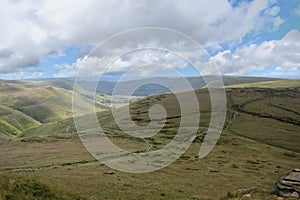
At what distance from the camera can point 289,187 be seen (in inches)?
1246

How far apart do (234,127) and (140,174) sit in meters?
113

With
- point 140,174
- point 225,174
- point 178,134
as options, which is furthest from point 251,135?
point 140,174

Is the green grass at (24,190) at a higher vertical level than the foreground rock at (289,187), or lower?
higher

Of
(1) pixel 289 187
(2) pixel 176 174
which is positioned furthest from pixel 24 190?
(2) pixel 176 174

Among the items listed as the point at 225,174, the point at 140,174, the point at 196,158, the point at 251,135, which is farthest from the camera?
the point at 251,135

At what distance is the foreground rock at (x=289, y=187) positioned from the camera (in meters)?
30.6

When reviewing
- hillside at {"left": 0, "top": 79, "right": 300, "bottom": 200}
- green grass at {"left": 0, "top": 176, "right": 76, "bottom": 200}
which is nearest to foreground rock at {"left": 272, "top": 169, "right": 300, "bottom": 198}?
hillside at {"left": 0, "top": 79, "right": 300, "bottom": 200}

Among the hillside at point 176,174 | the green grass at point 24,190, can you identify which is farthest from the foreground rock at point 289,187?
the green grass at point 24,190

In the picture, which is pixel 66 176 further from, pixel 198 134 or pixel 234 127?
pixel 234 127

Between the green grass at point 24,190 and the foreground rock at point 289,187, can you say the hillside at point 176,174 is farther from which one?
the green grass at point 24,190

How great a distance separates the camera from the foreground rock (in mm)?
30578

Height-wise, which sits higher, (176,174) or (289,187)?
(289,187)

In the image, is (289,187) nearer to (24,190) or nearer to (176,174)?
(176,174)

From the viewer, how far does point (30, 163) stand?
65.1m
